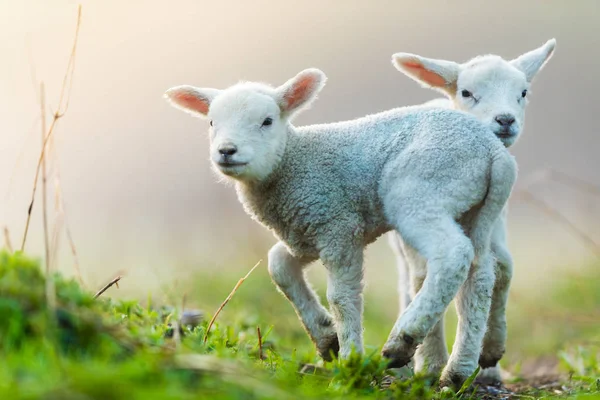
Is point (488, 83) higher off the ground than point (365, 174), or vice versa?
point (488, 83)

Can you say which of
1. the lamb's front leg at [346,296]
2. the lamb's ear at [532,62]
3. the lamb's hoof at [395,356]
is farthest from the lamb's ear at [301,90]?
the lamb's ear at [532,62]

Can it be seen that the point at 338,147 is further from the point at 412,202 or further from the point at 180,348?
the point at 180,348

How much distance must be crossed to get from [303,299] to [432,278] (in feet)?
3.78

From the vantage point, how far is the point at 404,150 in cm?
550

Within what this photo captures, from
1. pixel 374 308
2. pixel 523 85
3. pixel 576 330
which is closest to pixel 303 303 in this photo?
pixel 523 85

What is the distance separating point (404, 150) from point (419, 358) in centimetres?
183

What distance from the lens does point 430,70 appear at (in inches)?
265

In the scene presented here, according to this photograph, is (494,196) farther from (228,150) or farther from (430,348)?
(228,150)

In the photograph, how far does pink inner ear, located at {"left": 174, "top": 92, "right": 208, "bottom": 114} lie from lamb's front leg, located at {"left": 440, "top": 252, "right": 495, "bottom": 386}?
2339 millimetres

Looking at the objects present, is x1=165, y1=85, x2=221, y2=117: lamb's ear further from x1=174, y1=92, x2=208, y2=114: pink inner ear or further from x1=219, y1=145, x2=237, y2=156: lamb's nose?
x1=219, y1=145, x2=237, y2=156: lamb's nose

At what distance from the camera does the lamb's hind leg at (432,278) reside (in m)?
4.98

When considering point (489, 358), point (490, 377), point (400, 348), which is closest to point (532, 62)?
point (489, 358)

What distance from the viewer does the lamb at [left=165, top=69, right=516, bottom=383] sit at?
5211 millimetres

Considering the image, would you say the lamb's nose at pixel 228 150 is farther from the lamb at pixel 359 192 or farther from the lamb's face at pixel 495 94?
the lamb's face at pixel 495 94
